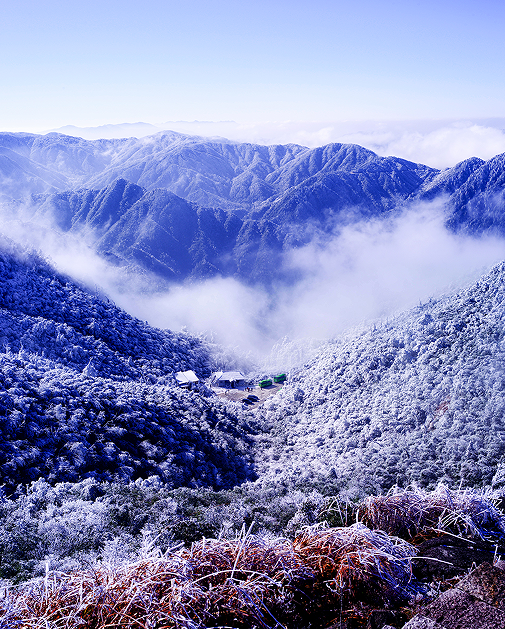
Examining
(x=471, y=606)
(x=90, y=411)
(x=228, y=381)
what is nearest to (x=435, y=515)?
(x=471, y=606)

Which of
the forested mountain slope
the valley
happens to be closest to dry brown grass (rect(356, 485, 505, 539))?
the valley

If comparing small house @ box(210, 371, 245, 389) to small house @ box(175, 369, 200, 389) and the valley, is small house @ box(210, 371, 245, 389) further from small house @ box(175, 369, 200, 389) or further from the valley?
small house @ box(175, 369, 200, 389)

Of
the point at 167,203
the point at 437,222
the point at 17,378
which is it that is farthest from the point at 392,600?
the point at 437,222

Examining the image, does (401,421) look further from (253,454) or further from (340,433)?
(253,454)

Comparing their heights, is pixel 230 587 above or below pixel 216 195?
below

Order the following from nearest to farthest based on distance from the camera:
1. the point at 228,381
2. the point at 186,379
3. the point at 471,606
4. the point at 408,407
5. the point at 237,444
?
1. the point at 471,606
2. the point at 408,407
3. the point at 237,444
4. the point at 186,379
5. the point at 228,381

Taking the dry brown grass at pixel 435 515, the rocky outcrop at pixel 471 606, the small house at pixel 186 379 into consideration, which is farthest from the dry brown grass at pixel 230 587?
the small house at pixel 186 379

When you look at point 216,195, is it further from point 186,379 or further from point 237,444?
point 237,444
